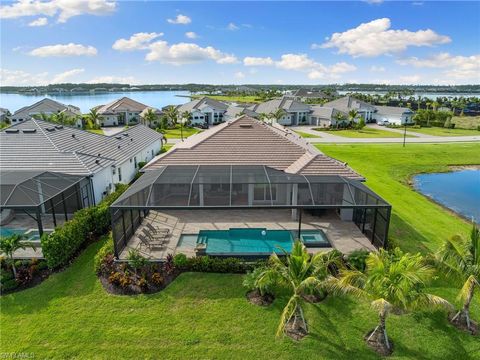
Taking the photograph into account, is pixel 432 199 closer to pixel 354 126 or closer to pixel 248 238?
pixel 248 238

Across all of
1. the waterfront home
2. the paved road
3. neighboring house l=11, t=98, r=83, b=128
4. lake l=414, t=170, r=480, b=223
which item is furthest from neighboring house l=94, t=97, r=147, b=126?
lake l=414, t=170, r=480, b=223

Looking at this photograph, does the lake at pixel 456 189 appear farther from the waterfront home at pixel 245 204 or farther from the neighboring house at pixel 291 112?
the neighboring house at pixel 291 112

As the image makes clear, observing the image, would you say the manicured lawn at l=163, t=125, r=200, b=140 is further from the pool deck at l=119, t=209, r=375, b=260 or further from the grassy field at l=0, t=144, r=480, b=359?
the grassy field at l=0, t=144, r=480, b=359

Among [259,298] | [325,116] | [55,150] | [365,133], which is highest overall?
[325,116]

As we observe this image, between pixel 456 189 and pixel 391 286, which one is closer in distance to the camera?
pixel 391 286

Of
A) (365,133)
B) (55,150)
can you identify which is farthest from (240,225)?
(365,133)

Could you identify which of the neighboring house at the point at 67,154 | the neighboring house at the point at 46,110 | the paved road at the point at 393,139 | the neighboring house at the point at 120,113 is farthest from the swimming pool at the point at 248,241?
the neighboring house at the point at 120,113

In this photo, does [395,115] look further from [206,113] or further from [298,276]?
[298,276]
